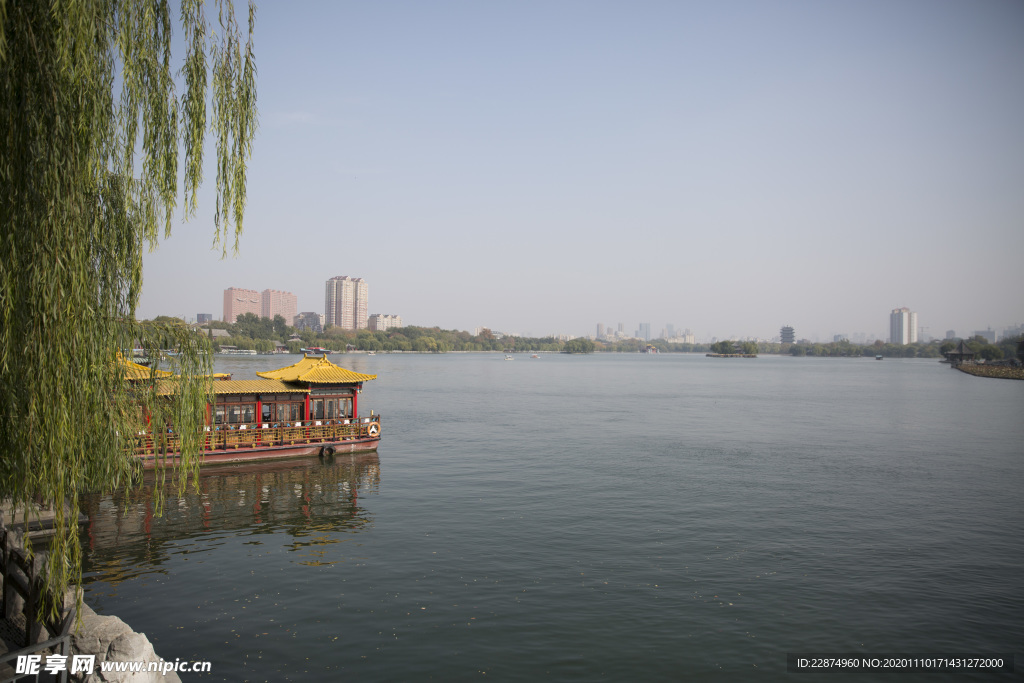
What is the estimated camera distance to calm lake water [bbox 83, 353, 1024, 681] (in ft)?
38.6

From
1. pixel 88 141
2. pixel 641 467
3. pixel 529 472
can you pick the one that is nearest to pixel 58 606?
pixel 88 141

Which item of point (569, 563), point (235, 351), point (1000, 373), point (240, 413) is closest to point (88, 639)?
point (569, 563)

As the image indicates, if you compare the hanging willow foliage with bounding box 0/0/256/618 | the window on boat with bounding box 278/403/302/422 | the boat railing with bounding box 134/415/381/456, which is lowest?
the boat railing with bounding box 134/415/381/456

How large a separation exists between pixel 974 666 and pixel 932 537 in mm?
8843

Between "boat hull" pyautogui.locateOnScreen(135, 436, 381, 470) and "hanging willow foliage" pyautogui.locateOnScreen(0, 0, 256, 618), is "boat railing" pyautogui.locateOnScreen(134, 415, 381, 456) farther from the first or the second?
"hanging willow foliage" pyautogui.locateOnScreen(0, 0, 256, 618)

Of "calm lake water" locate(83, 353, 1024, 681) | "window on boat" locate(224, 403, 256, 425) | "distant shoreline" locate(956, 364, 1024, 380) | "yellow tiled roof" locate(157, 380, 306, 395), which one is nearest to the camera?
"calm lake water" locate(83, 353, 1024, 681)

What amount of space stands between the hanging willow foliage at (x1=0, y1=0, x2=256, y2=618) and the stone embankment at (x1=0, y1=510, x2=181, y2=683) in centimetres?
165

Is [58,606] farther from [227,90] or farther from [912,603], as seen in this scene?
[912,603]

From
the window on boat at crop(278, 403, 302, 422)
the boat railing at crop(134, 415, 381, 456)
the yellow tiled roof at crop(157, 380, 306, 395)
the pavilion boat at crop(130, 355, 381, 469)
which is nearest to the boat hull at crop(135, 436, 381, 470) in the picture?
the pavilion boat at crop(130, 355, 381, 469)

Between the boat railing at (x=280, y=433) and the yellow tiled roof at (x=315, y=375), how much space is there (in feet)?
7.26

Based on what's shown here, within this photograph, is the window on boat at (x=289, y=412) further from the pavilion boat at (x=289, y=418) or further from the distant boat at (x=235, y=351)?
the distant boat at (x=235, y=351)

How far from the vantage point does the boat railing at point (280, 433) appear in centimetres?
2698

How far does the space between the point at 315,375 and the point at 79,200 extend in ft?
80.0

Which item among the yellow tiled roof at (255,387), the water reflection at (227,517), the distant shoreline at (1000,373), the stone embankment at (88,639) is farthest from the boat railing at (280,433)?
the distant shoreline at (1000,373)
